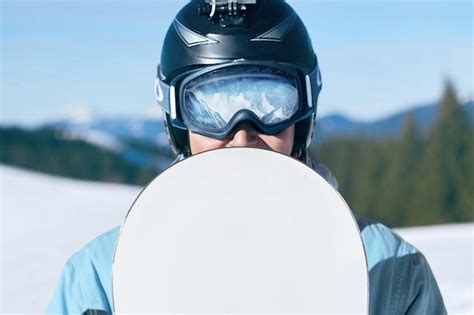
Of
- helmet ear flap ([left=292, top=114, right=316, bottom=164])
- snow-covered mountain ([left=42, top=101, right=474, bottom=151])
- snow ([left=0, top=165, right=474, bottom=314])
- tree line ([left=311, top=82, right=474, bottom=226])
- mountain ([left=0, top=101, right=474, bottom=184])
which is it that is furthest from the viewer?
mountain ([left=0, top=101, right=474, bottom=184])

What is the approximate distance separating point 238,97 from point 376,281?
711mm

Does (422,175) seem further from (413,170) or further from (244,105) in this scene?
(244,105)

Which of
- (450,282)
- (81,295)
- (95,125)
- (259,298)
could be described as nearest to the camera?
(259,298)

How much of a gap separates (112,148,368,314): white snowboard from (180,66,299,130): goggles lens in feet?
1.86

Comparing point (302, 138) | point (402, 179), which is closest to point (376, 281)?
point (302, 138)

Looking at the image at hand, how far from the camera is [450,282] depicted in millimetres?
5004

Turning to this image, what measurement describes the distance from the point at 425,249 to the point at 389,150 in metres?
43.7

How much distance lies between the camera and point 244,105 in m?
2.37

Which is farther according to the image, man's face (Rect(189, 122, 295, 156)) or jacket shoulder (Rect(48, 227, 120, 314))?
A: man's face (Rect(189, 122, 295, 156))

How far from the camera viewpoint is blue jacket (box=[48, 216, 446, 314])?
7.36 feet

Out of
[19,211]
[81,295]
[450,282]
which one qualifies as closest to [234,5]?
[81,295]

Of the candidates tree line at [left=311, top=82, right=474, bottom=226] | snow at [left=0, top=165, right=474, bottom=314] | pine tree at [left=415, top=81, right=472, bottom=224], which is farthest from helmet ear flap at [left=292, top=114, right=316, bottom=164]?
pine tree at [left=415, top=81, right=472, bottom=224]

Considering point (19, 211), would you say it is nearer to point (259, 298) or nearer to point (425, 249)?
point (425, 249)

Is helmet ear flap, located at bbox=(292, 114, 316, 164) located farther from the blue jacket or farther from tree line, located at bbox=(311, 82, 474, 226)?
tree line, located at bbox=(311, 82, 474, 226)
